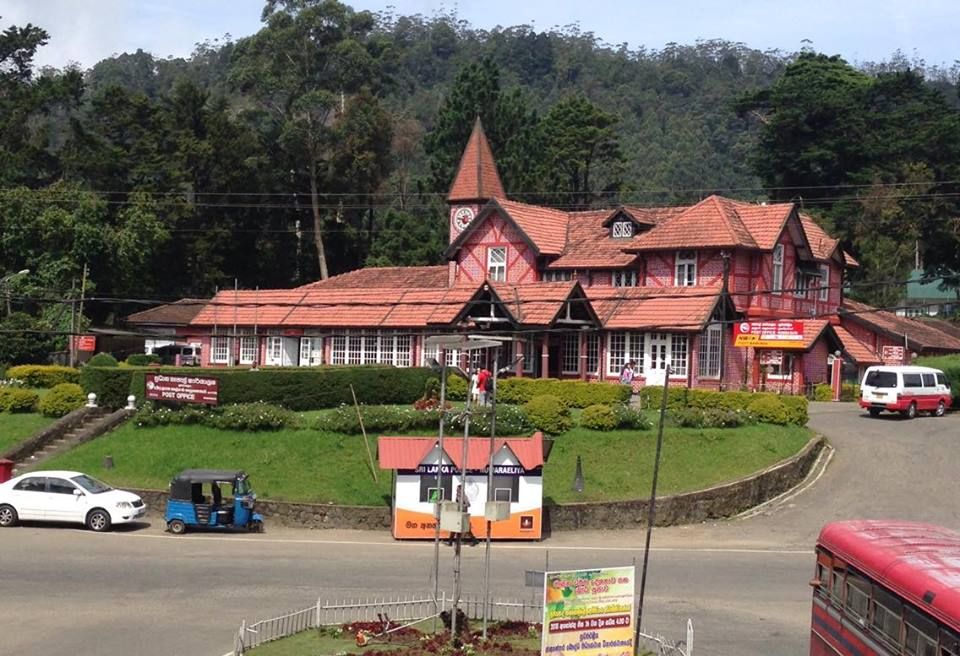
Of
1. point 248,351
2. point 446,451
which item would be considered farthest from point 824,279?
point 446,451

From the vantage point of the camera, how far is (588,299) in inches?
1849

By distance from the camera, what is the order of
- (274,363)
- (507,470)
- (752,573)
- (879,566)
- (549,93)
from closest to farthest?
(879,566) < (752,573) < (507,470) < (274,363) < (549,93)

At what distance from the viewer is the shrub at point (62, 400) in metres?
40.8

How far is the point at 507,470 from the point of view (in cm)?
3064

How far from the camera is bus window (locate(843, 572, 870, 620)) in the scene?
1498cm

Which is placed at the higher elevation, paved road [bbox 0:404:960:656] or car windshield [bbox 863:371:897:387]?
car windshield [bbox 863:371:897:387]

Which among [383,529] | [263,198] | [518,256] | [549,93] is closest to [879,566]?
[383,529]

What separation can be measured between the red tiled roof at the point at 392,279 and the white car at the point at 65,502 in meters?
31.1

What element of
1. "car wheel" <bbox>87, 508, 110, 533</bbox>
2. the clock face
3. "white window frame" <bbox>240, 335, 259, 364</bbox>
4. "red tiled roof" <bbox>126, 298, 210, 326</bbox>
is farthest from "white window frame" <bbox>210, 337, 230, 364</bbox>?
"car wheel" <bbox>87, 508, 110, 533</bbox>

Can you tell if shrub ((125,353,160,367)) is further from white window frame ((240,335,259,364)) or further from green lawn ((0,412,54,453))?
green lawn ((0,412,54,453))

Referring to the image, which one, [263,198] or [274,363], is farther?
[263,198]

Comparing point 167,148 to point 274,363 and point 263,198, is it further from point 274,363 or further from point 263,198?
point 274,363

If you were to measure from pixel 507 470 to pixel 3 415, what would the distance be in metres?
19.9

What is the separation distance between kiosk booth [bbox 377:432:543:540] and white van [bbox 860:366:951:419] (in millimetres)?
17934
